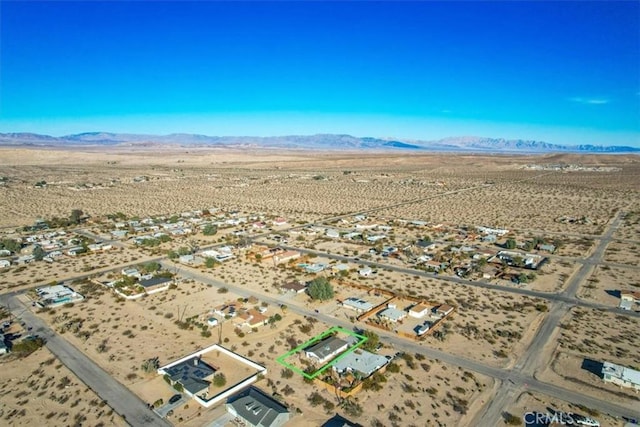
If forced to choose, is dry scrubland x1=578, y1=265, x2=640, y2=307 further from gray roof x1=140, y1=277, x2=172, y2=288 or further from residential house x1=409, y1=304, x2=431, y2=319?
gray roof x1=140, y1=277, x2=172, y2=288

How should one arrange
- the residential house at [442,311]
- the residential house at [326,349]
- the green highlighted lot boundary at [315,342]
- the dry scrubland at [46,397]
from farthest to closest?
the residential house at [442,311] → the residential house at [326,349] → the green highlighted lot boundary at [315,342] → the dry scrubland at [46,397]

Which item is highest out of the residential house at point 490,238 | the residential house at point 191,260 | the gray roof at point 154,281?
the residential house at point 490,238

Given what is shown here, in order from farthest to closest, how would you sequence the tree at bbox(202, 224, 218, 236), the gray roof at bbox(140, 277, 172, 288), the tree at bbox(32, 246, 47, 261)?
the tree at bbox(202, 224, 218, 236)
the tree at bbox(32, 246, 47, 261)
the gray roof at bbox(140, 277, 172, 288)

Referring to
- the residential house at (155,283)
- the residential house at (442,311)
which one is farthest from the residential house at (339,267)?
the residential house at (155,283)

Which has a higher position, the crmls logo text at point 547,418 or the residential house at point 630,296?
the residential house at point 630,296

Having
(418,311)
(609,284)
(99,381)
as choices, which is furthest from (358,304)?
(609,284)

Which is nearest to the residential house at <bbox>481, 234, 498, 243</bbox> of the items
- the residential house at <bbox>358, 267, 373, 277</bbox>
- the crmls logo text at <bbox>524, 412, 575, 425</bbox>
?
the residential house at <bbox>358, 267, 373, 277</bbox>

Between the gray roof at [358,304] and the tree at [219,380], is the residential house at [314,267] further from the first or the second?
the tree at [219,380]

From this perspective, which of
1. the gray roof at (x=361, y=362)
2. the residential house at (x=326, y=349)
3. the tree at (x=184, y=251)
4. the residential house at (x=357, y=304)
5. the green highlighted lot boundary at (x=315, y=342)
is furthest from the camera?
the tree at (x=184, y=251)
